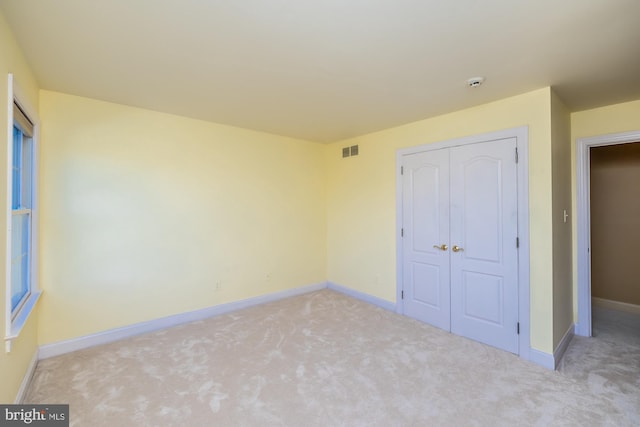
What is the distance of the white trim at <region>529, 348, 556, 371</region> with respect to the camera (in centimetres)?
251

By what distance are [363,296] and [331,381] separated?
2.12 m

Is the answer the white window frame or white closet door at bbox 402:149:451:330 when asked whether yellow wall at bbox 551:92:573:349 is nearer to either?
white closet door at bbox 402:149:451:330

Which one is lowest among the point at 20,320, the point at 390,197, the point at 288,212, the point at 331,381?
the point at 331,381

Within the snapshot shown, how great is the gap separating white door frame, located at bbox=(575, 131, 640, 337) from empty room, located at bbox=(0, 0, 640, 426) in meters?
0.02

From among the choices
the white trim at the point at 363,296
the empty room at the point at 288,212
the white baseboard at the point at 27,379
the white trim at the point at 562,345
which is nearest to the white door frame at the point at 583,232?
the empty room at the point at 288,212

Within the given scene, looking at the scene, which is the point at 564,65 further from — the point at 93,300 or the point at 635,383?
the point at 93,300

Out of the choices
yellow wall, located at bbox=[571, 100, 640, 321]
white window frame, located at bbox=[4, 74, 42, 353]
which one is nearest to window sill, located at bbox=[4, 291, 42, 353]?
white window frame, located at bbox=[4, 74, 42, 353]

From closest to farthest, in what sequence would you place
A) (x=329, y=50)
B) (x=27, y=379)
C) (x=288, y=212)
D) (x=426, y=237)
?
1. (x=329, y=50)
2. (x=27, y=379)
3. (x=426, y=237)
4. (x=288, y=212)

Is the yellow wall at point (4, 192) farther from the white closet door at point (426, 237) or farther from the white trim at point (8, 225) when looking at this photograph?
the white closet door at point (426, 237)

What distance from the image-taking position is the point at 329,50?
1977 millimetres

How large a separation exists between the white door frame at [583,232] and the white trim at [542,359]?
3.51 feet

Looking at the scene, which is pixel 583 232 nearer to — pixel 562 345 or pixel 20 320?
pixel 562 345

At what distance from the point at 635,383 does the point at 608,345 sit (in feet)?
2.55

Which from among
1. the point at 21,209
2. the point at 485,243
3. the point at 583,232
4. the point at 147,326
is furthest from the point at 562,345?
the point at 21,209
